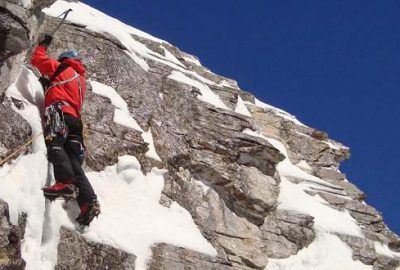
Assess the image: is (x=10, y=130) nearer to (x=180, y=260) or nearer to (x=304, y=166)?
(x=180, y=260)

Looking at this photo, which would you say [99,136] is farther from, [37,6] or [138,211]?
[37,6]

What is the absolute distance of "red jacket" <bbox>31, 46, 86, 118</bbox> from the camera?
15047 millimetres

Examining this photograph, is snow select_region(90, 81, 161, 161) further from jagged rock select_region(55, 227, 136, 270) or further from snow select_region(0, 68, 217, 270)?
jagged rock select_region(55, 227, 136, 270)

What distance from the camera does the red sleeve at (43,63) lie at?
15.9 m

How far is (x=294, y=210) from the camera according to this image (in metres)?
23.6

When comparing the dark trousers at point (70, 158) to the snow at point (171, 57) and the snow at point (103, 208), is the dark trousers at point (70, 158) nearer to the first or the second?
the snow at point (103, 208)

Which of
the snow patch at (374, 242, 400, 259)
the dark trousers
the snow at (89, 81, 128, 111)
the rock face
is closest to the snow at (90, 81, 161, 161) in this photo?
the snow at (89, 81, 128, 111)

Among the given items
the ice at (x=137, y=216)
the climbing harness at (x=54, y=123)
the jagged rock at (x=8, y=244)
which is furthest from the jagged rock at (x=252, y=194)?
the jagged rock at (x=8, y=244)

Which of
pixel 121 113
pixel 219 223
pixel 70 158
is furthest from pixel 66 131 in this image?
pixel 219 223

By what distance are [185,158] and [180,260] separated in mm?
4774

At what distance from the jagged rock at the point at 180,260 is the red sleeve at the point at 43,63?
15.9 ft

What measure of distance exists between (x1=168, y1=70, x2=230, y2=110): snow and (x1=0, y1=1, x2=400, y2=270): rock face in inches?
15.2

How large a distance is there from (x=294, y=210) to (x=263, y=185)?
184 centimetres

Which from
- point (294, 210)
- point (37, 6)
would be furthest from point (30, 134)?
point (294, 210)
